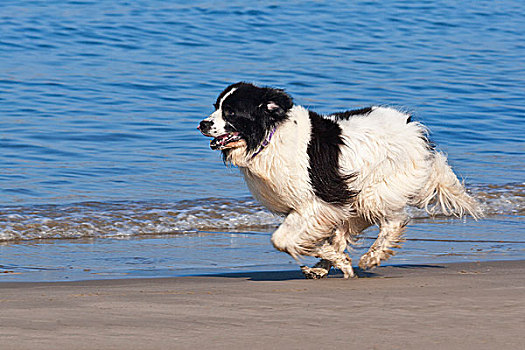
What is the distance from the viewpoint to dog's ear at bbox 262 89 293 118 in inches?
212

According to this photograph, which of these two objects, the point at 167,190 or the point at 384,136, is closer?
the point at 384,136

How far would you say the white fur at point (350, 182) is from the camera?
546 centimetres

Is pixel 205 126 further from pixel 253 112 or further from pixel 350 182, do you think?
pixel 350 182

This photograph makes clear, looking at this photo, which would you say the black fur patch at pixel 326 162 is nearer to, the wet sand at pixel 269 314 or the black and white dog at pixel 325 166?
the black and white dog at pixel 325 166

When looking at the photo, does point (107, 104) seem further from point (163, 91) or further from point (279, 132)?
point (279, 132)

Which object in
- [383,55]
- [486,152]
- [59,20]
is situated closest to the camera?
[486,152]

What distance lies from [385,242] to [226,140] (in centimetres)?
139

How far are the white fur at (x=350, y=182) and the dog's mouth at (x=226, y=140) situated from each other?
0.07 m

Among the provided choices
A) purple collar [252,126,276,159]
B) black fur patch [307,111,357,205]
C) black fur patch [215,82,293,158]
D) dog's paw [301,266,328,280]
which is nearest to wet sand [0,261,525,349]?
dog's paw [301,266,328,280]

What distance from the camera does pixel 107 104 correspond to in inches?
515

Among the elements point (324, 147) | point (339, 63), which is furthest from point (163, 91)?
point (324, 147)

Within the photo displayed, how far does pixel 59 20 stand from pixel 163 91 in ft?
21.4

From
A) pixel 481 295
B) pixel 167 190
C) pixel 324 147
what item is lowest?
pixel 167 190

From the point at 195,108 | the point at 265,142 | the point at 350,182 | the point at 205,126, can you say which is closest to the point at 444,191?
the point at 350,182
